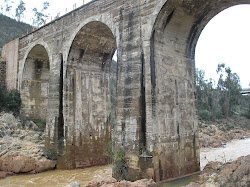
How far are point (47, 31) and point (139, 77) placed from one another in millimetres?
6640

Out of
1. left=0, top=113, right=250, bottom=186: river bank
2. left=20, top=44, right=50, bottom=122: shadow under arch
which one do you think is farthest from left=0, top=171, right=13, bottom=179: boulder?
left=20, top=44, right=50, bottom=122: shadow under arch

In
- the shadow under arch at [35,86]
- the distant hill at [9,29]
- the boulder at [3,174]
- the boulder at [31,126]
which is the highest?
the distant hill at [9,29]

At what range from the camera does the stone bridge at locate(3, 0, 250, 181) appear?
7004 mm

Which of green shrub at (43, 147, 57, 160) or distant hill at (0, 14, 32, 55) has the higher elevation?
distant hill at (0, 14, 32, 55)

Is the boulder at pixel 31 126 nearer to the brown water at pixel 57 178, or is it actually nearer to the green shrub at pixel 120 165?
the brown water at pixel 57 178

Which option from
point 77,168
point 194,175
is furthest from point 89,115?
point 194,175

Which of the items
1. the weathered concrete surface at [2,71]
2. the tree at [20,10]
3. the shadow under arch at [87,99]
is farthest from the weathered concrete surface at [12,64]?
the tree at [20,10]

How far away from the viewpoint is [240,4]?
278 inches

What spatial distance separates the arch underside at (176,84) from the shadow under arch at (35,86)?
8403mm

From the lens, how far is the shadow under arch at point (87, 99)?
33.6 feet

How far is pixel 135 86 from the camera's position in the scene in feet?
23.9

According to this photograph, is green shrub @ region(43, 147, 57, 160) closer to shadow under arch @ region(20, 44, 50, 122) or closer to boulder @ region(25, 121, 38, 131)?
boulder @ region(25, 121, 38, 131)

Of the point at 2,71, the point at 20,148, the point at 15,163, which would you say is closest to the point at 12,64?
the point at 2,71

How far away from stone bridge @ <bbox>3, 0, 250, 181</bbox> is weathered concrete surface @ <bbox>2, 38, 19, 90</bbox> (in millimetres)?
4908
